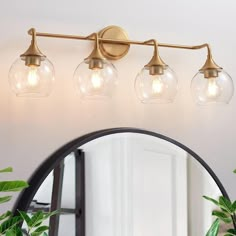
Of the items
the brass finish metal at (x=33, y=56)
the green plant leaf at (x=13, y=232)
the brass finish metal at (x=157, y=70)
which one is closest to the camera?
the green plant leaf at (x=13, y=232)

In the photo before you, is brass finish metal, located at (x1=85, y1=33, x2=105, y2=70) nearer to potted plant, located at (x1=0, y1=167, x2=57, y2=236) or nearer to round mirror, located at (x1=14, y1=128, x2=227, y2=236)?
round mirror, located at (x1=14, y1=128, x2=227, y2=236)

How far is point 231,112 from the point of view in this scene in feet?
4.98

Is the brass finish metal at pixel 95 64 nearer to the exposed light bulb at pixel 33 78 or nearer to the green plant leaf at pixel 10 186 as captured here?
the exposed light bulb at pixel 33 78

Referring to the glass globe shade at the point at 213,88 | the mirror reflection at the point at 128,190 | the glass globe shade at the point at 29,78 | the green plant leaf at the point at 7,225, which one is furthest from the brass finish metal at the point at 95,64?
the green plant leaf at the point at 7,225

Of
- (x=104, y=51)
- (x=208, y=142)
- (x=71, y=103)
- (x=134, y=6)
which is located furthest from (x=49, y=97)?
(x=208, y=142)

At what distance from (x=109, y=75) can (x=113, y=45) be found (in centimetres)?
14

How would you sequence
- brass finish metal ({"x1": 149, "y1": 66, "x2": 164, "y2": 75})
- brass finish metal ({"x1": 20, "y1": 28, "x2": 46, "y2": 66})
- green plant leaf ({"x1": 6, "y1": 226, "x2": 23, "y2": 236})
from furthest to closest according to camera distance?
Result: brass finish metal ({"x1": 149, "y1": 66, "x2": 164, "y2": 75}) < brass finish metal ({"x1": 20, "y1": 28, "x2": 46, "y2": 66}) < green plant leaf ({"x1": 6, "y1": 226, "x2": 23, "y2": 236})

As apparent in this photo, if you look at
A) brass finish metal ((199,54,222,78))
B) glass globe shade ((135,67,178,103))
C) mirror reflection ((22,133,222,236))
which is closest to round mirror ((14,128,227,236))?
mirror reflection ((22,133,222,236))

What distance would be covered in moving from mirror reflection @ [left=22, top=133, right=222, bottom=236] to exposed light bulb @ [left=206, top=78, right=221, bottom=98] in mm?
194

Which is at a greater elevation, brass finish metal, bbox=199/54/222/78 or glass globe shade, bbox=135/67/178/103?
brass finish metal, bbox=199/54/222/78

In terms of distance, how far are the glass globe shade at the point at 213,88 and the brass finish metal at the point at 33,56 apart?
0.46m

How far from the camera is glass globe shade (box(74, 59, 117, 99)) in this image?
117 centimetres

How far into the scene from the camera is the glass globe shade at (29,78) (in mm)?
1100

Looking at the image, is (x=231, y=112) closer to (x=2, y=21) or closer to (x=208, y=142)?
(x=208, y=142)
